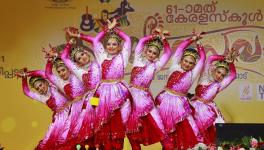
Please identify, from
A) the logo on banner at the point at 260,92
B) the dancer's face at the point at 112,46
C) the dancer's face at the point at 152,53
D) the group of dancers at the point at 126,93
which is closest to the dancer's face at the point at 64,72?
the group of dancers at the point at 126,93

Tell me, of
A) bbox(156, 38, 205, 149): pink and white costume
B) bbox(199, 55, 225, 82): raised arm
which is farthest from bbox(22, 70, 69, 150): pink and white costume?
bbox(199, 55, 225, 82): raised arm

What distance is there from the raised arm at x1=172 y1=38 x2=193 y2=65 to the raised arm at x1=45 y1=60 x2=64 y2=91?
3.54 feet

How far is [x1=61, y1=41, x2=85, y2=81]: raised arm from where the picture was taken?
439 cm

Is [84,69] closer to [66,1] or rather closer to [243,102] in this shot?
[66,1]

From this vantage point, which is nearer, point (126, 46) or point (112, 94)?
point (112, 94)

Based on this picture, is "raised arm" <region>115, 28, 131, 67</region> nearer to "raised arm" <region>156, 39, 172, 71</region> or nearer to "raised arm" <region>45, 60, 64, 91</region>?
"raised arm" <region>156, 39, 172, 71</region>

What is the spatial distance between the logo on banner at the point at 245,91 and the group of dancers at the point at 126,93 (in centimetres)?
14

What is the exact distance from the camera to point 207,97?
4.31 m

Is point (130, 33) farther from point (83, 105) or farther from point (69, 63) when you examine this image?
point (83, 105)

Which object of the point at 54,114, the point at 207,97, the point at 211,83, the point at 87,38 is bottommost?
the point at 54,114

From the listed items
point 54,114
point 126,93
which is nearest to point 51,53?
point 54,114

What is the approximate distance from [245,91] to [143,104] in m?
0.95

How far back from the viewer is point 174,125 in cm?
425

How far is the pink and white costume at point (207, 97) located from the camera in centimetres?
427
